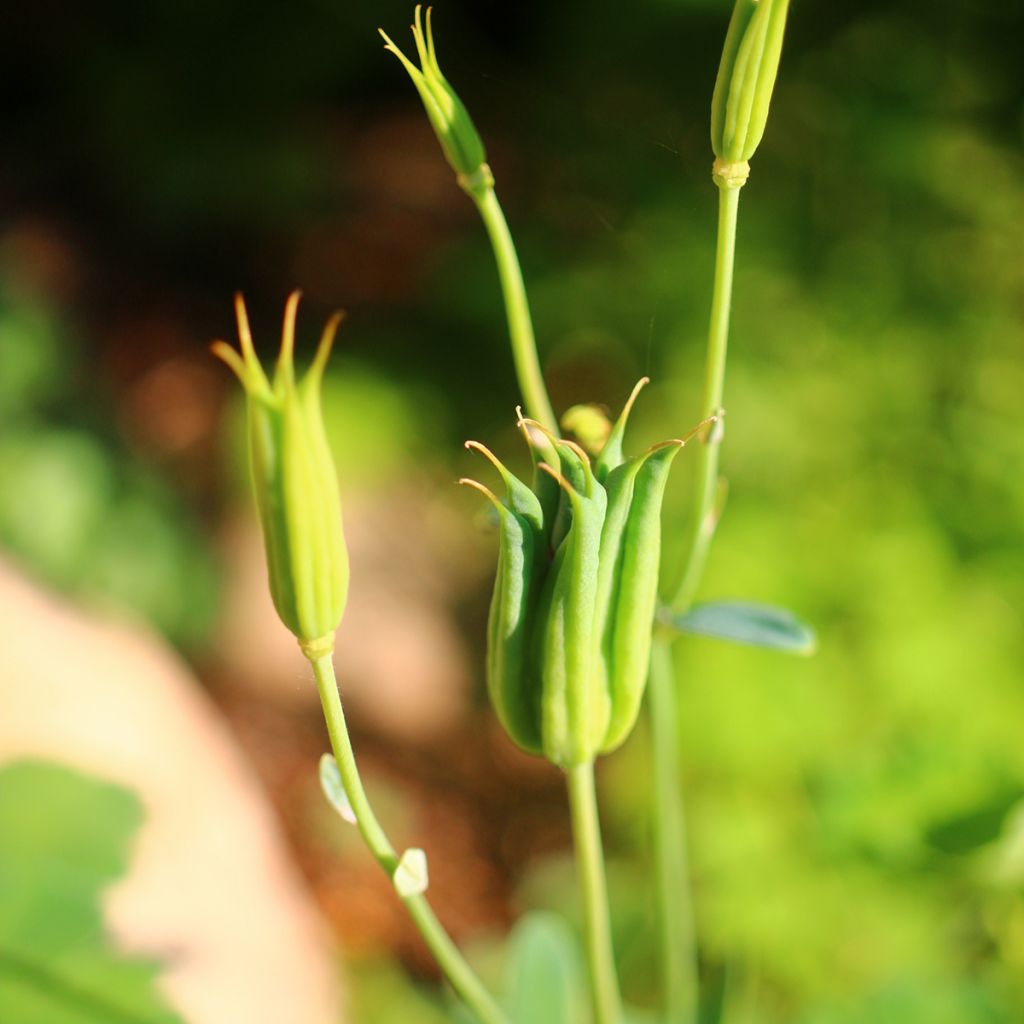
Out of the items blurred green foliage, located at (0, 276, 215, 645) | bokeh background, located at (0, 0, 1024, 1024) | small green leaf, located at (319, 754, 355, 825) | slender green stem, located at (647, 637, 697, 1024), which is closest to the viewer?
small green leaf, located at (319, 754, 355, 825)

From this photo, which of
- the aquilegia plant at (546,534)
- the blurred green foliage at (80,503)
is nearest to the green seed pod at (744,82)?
the aquilegia plant at (546,534)

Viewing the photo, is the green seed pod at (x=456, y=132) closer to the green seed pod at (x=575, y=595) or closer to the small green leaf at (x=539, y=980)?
the green seed pod at (x=575, y=595)

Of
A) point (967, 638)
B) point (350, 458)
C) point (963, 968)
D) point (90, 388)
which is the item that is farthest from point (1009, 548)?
point (90, 388)

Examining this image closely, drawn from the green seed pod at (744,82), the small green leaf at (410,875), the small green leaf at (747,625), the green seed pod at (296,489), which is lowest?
the small green leaf at (410,875)

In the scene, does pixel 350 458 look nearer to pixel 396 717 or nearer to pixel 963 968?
pixel 396 717

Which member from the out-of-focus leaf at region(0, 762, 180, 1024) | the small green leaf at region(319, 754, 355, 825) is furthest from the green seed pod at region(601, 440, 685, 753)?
the out-of-focus leaf at region(0, 762, 180, 1024)

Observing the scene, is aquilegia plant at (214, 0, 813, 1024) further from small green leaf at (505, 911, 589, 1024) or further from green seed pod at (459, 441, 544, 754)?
small green leaf at (505, 911, 589, 1024)

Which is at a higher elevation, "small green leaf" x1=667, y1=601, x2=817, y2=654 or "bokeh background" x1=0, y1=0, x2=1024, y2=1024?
"bokeh background" x1=0, y1=0, x2=1024, y2=1024

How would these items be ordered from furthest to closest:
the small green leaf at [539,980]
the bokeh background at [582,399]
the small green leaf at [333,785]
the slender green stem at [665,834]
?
the bokeh background at [582,399]
the small green leaf at [539,980]
the slender green stem at [665,834]
the small green leaf at [333,785]
